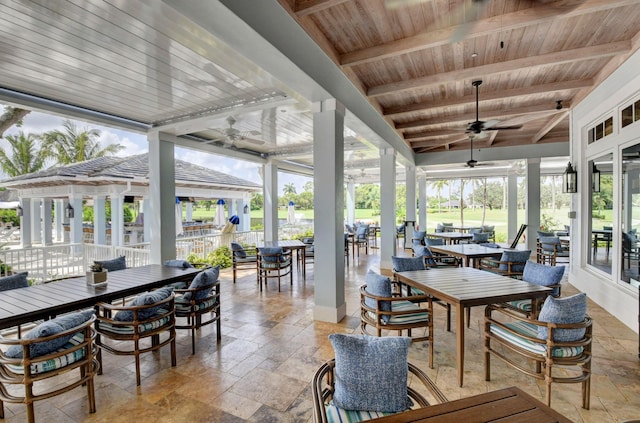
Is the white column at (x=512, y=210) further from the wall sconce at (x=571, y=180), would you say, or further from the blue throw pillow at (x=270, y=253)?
the blue throw pillow at (x=270, y=253)

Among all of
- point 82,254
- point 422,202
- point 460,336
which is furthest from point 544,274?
point 422,202

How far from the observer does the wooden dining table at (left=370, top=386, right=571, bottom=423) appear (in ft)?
3.97

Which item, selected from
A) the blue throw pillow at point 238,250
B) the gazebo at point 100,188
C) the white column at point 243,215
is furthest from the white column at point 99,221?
the white column at point 243,215

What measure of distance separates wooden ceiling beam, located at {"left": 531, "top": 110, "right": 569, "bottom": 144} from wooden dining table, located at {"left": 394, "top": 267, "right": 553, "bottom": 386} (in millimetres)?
5007

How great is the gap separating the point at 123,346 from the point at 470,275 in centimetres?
421

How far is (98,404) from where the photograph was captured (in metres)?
2.39

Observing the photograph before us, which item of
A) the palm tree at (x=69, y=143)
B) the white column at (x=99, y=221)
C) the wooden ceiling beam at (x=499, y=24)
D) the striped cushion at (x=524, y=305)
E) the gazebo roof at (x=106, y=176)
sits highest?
the palm tree at (x=69, y=143)

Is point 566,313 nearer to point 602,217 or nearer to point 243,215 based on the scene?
point 602,217

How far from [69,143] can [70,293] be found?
19.2 meters

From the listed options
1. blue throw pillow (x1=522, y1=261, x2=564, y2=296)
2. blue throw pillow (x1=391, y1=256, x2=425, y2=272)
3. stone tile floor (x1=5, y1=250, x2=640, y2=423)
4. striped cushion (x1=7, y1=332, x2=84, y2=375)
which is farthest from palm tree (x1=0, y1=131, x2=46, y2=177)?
blue throw pillow (x1=522, y1=261, x2=564, y2=296)

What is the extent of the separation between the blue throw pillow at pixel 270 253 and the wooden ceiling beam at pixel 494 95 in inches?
139

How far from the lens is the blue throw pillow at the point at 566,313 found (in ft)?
7.14

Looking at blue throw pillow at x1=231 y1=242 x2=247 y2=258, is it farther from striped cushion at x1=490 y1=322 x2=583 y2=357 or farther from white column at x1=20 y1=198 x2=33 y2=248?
white column at x1=20 y1=198 x2=33 y2=248

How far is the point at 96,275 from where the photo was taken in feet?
10.5
